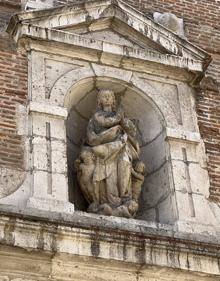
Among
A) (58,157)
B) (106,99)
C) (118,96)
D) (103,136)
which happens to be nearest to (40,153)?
(58,157)

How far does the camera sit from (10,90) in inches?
412

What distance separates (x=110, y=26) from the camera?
11477 millimetres

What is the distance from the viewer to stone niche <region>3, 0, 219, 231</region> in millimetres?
10133

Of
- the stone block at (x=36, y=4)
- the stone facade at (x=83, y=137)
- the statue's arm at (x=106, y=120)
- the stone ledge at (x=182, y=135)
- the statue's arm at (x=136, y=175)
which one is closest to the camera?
the stone facade at (x=83, y=137)

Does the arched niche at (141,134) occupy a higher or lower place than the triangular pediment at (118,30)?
lower

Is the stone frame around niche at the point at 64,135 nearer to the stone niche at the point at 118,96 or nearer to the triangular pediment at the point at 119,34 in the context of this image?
the stone niche at the point at 118,96

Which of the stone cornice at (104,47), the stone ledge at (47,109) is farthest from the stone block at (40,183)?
the stone cornice at (104,47)

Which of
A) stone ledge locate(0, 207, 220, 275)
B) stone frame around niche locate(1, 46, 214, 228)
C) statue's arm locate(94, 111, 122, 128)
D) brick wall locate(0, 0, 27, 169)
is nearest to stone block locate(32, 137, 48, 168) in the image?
stone frame around niche locate(1, 46, 214, 228)

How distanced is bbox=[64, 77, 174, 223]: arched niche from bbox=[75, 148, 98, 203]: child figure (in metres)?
0.21

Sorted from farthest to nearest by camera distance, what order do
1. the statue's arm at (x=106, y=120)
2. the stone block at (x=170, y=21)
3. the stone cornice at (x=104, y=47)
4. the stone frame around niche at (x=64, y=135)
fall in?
1. the stone block at (x=170, y=21)
2. the stone cornice at (x=104, y=47)
3. the statue's arm at (x=106, y=120)
4. the stone frame around niche at (x=64, y=135)

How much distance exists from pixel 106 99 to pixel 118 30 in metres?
1.08

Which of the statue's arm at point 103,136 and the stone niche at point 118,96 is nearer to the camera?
the stone niche at point 118,96

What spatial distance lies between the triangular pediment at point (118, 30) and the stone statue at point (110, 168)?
1122mm

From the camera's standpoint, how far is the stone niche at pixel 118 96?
10.1m
